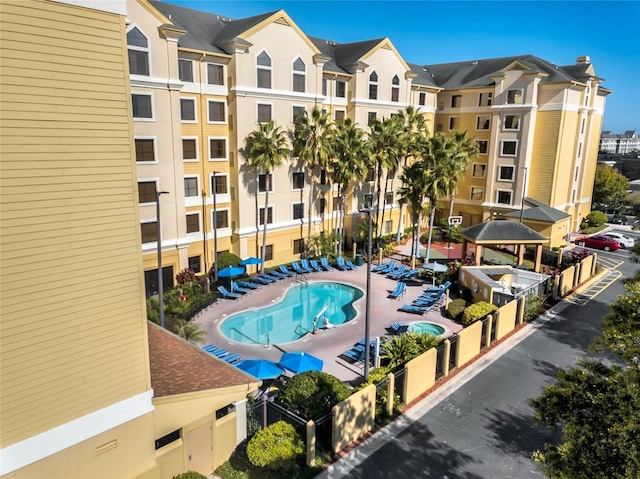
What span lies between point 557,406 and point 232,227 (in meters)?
27.6

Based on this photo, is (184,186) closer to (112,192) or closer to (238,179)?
(238,179)

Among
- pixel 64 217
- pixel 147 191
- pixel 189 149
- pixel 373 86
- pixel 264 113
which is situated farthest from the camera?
pixel 373 86

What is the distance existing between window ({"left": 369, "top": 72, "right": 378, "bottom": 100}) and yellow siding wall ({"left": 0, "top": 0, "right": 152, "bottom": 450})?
34.0 meters

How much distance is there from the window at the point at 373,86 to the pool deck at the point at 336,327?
16570 mm

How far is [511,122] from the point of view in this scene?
1768 inches

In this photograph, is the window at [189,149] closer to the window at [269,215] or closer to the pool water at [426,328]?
the window at [269,215]

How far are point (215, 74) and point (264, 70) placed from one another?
148 inches

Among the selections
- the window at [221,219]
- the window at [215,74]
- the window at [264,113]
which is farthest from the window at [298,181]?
the window at [215,74]

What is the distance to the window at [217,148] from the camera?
32.6 metres

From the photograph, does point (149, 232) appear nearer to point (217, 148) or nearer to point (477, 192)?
point (217, 148)

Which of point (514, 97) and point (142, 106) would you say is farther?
point (514, 97)

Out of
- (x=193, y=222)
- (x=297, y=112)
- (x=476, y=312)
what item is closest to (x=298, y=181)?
(x=297, y=112)

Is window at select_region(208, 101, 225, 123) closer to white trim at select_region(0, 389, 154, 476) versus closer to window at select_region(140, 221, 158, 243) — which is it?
window at select_region(140, 221, 158, 243)

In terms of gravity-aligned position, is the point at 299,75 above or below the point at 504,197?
above
